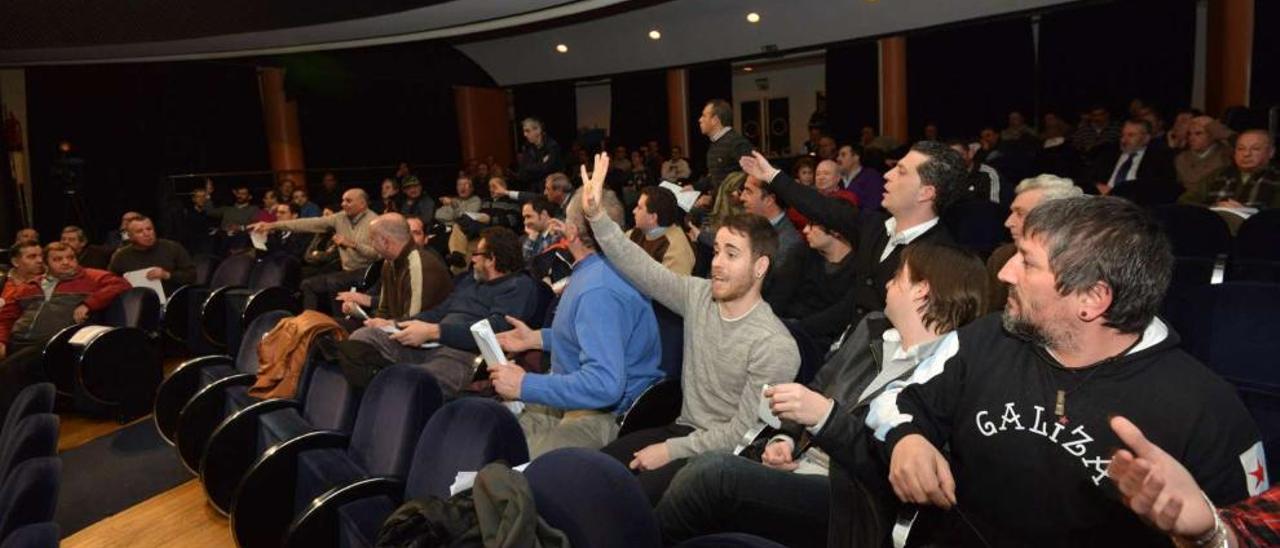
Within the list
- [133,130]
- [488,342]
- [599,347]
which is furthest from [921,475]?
[133,130]

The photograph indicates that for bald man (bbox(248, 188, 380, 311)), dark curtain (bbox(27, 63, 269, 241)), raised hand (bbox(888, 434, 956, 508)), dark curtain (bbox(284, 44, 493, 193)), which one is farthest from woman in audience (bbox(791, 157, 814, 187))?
dark curtain (bbox(27, 63, 269, 241))

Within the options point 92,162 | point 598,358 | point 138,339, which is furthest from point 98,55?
point 598,358

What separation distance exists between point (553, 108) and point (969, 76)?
7.30 meters

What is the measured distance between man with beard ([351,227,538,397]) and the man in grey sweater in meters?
1.13

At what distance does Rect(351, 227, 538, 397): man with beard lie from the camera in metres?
3.25

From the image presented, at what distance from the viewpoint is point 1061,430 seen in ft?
3.95

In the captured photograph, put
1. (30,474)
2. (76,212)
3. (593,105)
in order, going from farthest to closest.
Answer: (593,105) → (76,212) → (30,474)

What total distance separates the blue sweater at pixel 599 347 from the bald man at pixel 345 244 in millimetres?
→ 3577

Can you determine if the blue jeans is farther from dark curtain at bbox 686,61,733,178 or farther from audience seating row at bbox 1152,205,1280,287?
dark curtain at bbox 686,61,733,178

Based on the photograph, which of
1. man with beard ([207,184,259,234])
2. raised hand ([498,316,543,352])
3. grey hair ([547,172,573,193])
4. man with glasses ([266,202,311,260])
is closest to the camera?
raised hand ([498,316,543,352])

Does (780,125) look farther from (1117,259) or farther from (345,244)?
(1117,259)

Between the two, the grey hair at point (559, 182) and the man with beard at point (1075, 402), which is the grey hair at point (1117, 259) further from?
the grey hair at point (559, 182)

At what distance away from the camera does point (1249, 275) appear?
3.62 metres

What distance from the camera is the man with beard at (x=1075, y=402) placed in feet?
3.74
